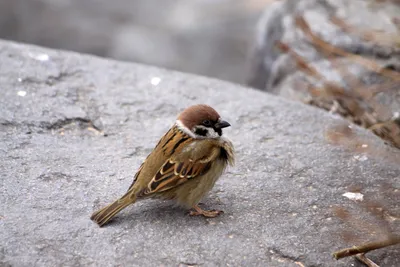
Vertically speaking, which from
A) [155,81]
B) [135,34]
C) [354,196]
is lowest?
[135,34]

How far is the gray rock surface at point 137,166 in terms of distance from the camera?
12.6ft

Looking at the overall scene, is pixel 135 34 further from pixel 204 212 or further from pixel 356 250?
pixel 356 250

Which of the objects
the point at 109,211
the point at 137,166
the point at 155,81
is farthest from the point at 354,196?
the point at 155,81

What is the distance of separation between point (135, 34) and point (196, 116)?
17.6ft

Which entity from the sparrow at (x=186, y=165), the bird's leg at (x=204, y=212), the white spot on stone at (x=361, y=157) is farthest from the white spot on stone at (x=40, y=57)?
the white spot on stone at (x=361, y=157)

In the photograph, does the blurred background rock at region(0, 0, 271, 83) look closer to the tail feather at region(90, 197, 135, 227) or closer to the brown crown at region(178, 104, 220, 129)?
the brown crown at region(178, 104, 220, 129)

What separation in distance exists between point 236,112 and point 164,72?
101 centimetres

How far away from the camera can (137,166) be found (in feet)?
15.6

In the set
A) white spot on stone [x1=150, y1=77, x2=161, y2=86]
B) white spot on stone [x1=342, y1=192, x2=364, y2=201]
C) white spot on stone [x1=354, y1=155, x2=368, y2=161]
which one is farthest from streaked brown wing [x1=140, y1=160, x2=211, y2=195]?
white spot on stone [x1=150, y1=77, x2=161, y2=86]

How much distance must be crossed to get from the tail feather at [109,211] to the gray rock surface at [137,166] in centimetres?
6

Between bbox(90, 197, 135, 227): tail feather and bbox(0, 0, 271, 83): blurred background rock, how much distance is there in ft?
17.5

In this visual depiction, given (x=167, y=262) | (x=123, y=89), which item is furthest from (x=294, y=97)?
(x=167, y=262)

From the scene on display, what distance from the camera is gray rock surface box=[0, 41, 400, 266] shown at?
3.84 meters

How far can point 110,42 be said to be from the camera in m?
9.38
